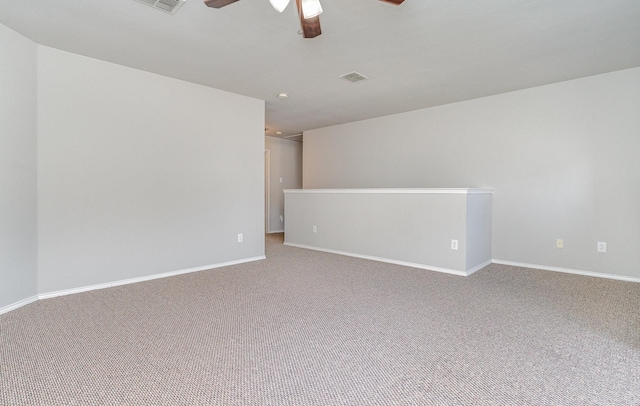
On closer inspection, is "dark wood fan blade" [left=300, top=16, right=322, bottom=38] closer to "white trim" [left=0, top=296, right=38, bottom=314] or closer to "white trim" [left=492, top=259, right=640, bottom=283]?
"white trim" [left=0, top=296, right=38, bottom=314]

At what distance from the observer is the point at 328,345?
194 centimetres

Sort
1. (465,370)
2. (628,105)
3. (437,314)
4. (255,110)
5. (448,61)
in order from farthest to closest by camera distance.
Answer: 1. (255,110)
2. (628,105)
3. (448,61)
4. (437,314)
5. (465,370)

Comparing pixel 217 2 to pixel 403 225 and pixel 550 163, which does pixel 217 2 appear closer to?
pixel 403 225

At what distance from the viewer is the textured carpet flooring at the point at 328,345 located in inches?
58.2

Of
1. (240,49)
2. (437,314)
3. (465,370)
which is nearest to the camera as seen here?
(465,370)

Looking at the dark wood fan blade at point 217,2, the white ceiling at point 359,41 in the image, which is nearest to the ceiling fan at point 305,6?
the dark wood fan blade at point 217,2

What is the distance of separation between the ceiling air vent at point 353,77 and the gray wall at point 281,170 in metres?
3.77

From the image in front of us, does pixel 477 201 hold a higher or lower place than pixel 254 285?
higher

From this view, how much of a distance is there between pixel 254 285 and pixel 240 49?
2.33 m

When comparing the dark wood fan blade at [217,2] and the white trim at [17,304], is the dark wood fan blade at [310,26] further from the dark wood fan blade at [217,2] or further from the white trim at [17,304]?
the white trim at [17,304]

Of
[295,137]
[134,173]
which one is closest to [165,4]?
[134,173]

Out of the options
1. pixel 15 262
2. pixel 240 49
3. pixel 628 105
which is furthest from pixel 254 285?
pixel 628 105

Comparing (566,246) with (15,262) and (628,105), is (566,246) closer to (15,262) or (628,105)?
(628,105)

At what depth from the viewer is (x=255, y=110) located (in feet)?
14.3
